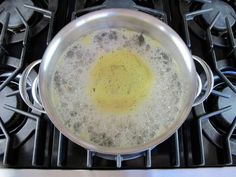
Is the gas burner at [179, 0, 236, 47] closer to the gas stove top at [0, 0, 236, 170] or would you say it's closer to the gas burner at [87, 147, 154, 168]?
the gas stove top at [0, 0, 236, 170]

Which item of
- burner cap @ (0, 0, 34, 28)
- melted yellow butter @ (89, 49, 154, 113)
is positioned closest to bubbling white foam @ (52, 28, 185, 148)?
melted yellow butter @ (89, 49, 154, 113)

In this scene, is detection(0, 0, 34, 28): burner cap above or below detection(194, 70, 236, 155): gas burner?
above

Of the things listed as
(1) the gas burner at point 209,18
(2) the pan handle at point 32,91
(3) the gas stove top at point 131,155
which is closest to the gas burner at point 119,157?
(3) the gas stove top at point 131,155

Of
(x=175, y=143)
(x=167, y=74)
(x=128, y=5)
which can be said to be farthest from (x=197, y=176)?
(x=128, y=5)

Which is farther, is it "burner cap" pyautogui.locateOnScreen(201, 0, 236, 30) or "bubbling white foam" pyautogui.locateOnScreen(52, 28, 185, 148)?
"burner cap" pyautogui.locateOnScreen(201, 0, 236, 30)

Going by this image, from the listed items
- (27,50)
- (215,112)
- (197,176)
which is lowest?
(197,176)

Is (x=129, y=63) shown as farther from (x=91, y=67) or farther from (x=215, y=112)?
(x=215, y=112)

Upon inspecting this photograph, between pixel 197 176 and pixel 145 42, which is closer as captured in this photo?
pixel 197 176

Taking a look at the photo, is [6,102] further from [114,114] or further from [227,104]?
[227,104]
